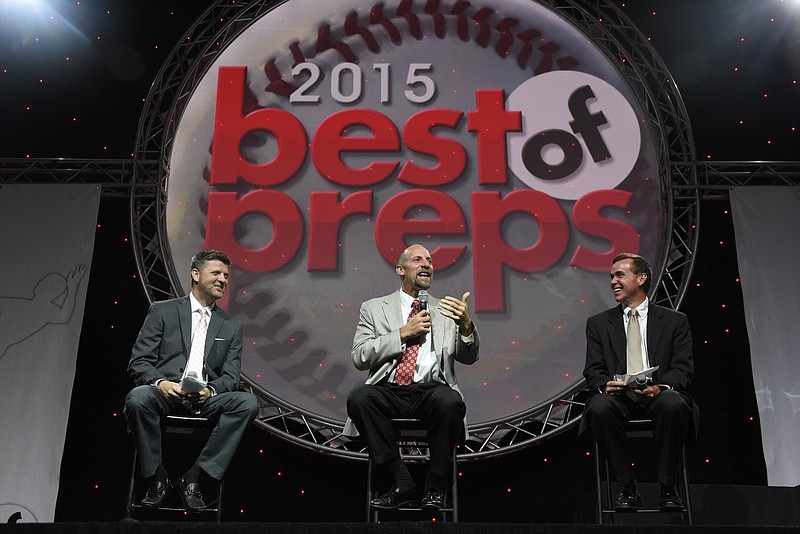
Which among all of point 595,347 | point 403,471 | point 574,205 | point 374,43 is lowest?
point 403,471

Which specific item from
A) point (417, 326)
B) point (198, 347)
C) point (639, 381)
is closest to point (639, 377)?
point (639, 381)

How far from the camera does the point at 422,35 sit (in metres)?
4.80

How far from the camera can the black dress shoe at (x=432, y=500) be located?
297 cm

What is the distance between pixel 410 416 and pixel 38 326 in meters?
A: 2.16

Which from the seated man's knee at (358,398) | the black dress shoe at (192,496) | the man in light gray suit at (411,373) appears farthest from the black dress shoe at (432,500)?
the black dress shoe at (192,496)

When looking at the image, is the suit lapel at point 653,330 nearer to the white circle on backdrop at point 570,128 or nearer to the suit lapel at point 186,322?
the white circle on backdrop at point 570,128

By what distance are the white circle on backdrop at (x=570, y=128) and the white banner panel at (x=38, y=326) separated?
7.72 ft

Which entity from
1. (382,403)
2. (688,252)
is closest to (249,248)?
(382,403)

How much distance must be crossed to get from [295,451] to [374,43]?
2.29 m

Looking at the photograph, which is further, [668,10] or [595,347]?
[668,10]

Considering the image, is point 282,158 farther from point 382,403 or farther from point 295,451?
point 382,403

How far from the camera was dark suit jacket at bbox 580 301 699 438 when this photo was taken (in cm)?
330

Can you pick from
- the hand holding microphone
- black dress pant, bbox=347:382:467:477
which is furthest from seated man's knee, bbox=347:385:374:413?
the hand holding microphone

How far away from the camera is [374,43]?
4.80 metres
